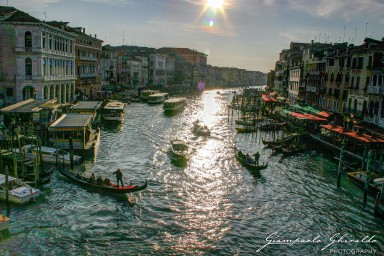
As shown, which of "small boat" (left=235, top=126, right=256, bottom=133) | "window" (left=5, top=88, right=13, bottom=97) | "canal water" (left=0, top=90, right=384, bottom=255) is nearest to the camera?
"canal water" (left=0, top=90, right=384, bottom=255)

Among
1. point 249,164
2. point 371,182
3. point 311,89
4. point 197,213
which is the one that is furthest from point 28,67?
point 311,89

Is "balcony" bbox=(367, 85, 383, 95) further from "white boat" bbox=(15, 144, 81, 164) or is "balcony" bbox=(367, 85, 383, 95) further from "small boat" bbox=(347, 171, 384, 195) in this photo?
"white boat" bbox=(15, 144, 81, 164)

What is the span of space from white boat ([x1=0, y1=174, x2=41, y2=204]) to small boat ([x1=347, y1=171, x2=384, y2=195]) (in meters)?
23.1

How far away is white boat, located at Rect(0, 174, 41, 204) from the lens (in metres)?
22.0

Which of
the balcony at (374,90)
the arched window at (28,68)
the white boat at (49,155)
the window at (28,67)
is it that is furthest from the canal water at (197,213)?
the window at (28,67)

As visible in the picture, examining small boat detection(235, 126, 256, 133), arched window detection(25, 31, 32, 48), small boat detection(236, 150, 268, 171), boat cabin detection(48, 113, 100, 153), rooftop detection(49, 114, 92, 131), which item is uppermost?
arched window detection(25, 31, 32, 48)

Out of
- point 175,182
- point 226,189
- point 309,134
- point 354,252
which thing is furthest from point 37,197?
point 309,134

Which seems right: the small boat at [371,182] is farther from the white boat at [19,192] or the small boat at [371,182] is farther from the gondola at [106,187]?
the white boat at [19,192]

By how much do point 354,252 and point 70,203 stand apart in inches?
666

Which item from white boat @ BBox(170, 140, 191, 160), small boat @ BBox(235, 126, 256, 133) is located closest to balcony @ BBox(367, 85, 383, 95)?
small boat @ BBox(235, 126, 256, 133)

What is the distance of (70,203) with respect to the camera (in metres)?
23.0

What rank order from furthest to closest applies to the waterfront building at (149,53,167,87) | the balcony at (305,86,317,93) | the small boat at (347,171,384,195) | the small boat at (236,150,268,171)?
the waterfront building at (149,53,167,87) → the balcony at (305,86,317,93) → the small boat at (236,150,268,171) → the small boat at (347,171,384,195)

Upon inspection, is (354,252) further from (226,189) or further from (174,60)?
(174,60)

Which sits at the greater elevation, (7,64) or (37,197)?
(7,64)
